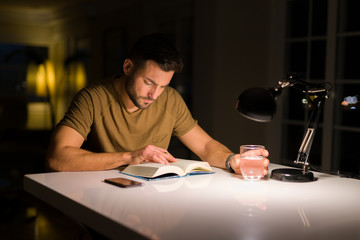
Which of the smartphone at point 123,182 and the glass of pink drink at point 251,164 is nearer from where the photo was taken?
the smartphone at point 123,182

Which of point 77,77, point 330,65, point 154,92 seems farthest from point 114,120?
point 77,77

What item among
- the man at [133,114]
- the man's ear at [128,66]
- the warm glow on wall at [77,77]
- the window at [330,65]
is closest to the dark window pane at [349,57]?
the window at [330,65]

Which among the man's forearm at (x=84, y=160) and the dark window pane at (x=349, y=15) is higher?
the dark window pane at (x=349, y=15)

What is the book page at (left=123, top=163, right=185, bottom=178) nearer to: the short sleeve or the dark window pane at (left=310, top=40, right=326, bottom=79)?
the short sleeve

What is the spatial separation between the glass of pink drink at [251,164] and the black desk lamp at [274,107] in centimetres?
9

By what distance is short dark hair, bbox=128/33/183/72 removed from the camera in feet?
6.69

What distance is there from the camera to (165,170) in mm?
1642

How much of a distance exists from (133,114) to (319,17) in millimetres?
2290

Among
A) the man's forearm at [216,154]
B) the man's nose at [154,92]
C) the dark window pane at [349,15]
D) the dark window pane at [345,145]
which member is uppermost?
the dark window pane at [349,15]

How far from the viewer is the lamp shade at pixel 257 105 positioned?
1521 mm

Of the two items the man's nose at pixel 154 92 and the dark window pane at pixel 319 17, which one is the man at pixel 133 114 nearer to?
the man's nose at pixel 154 92

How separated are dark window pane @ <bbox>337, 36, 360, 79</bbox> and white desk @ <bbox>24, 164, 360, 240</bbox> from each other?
6.79 feet

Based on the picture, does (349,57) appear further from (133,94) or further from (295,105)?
(133,94)

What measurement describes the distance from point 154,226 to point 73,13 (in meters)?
7.46
